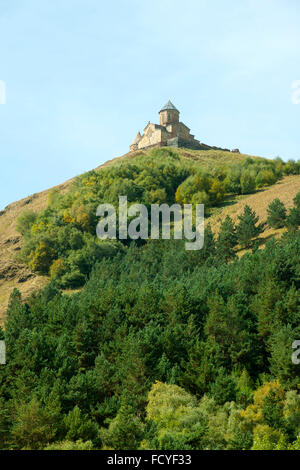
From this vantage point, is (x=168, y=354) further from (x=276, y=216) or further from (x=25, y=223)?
(x=25, y=223)

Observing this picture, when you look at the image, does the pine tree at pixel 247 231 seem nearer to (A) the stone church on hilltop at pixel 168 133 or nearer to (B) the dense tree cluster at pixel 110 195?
(B) the dense tree cluster at pixel 110 195

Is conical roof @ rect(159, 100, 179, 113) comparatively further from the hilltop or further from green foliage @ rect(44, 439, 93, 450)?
green foliage @ rect(44, 439, 93, 450)

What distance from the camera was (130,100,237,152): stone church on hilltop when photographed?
479ft

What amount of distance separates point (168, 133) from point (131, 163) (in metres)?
30.5

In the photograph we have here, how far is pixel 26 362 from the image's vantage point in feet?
130

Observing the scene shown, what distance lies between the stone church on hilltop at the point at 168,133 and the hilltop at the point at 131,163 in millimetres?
6587

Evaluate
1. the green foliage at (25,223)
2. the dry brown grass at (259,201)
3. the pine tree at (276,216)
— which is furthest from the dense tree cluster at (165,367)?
the green foliage at (25,223)

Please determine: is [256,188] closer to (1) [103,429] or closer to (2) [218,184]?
(2) [218,184]

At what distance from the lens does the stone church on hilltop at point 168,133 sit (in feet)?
479

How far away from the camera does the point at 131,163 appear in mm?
121750

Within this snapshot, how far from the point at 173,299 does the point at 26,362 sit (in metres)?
14.8
